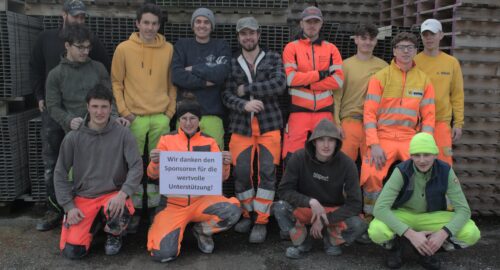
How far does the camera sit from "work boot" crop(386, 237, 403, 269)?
3.97 meters

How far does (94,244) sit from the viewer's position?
14.4ft

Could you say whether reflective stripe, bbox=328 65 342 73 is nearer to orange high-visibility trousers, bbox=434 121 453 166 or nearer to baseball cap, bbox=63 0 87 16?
orange high-visibility trousers, bbox=434 121 453 166

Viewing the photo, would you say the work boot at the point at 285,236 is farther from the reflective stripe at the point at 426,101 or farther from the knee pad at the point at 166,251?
the reflective stripe at the point at 426,101

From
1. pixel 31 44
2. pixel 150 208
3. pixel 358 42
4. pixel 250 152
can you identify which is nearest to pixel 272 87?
pixel 250 152

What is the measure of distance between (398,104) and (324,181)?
1.14 meters

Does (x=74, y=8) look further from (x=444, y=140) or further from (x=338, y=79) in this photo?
(x=444, y=140)

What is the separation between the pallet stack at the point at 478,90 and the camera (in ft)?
16.7

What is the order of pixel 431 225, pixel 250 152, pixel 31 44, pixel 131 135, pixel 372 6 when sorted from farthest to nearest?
pixel 372 6
pixel 31 44
pixel 250 152
pixel 131 135
pixel 431 225

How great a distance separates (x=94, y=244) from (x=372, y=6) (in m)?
5.05

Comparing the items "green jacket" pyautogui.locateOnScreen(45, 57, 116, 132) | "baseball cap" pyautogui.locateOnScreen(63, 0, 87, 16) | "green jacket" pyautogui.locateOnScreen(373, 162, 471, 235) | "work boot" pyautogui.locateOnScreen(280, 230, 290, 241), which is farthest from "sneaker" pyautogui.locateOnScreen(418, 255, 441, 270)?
"baseball cap" pyautogui.locateOnScreen(63, 0, 87, 16)

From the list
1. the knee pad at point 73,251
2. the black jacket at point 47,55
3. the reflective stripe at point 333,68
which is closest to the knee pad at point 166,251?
the knee pad at point 73,251

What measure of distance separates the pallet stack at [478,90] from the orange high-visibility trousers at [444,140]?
2.10ft

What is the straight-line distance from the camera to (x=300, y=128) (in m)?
4.62

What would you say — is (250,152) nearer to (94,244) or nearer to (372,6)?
(94,244)
